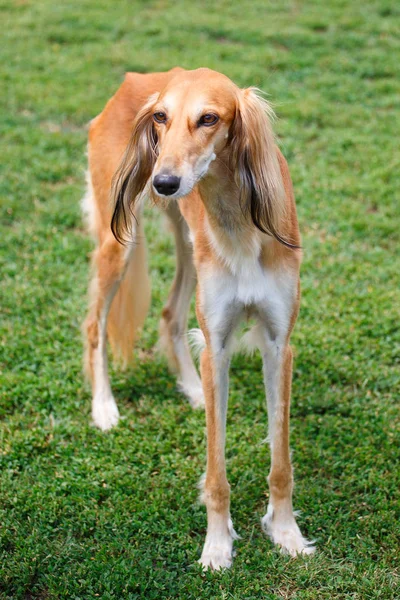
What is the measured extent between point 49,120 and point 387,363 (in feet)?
15.7

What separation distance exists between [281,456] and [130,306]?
1.62m

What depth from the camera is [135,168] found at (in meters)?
3.61

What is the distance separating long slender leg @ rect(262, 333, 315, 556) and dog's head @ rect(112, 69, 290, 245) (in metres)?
0.68

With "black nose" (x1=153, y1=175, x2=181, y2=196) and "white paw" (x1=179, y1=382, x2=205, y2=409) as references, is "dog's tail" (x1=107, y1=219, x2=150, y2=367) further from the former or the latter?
"black nose" (x1=153, y1=175, x2=181, y2=196)

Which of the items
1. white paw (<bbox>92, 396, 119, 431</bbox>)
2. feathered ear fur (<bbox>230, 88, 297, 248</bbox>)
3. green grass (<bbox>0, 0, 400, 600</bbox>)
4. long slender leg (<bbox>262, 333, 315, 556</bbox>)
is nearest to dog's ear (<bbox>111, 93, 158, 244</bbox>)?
feathered ear fur (<bbox>230, 88, 297, 248</bbox>)

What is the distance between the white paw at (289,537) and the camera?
3.71 metres

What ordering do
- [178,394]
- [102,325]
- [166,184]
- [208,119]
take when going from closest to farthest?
[166,184] → [208,119] → [102,325] → [178,394]

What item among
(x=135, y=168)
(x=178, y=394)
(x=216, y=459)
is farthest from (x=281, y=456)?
(x=135, y=168)

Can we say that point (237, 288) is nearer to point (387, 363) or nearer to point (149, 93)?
point (149, 93)

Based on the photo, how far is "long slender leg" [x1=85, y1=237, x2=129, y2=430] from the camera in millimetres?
4621

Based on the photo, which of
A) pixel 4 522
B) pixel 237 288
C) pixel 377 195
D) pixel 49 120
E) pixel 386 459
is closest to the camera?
pixel 237 288

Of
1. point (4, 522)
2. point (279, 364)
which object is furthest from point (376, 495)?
point (4, 522)

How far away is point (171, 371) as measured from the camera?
→ 5074 millimetres

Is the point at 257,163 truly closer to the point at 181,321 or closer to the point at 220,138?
the point at 220,138
